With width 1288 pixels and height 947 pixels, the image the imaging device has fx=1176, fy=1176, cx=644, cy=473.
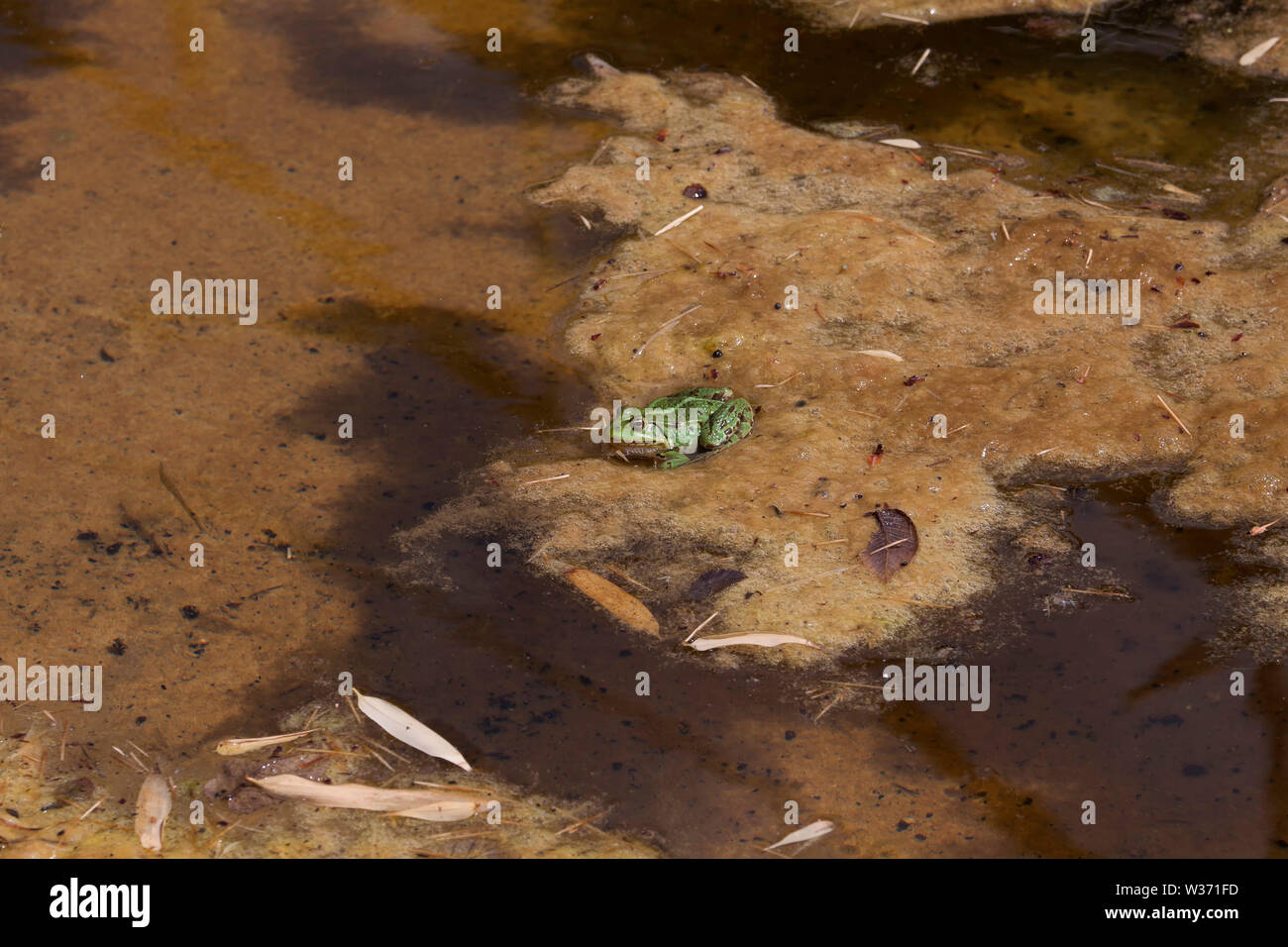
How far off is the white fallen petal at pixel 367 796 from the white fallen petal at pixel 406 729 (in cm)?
13

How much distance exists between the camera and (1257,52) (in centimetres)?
689

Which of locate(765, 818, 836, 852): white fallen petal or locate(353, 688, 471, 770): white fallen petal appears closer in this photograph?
locate(765, 818, 836, 852): white fallen petal

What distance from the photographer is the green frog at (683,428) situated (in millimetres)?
4746

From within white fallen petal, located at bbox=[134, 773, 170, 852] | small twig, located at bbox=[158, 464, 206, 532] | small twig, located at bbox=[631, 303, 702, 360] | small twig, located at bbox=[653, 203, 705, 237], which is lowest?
white fallen petal, located at bbox=[134, 773, 170, 852]

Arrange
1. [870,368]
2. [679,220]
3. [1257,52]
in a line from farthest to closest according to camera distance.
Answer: [1257,52], [679,220], [870,368]

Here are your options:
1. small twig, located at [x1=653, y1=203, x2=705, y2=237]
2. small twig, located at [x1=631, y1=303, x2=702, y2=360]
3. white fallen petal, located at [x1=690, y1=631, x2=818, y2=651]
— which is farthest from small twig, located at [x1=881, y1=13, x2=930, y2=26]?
white fallen petal, located at [x1=690, y1=631, x2=818, y2=651]

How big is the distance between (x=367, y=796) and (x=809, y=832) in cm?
135

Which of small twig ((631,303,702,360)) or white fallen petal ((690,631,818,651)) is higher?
small twig ((631,303,702,360))

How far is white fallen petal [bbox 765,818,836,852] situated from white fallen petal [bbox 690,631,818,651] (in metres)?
0.67

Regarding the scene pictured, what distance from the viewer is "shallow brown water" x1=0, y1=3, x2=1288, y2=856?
11.9 ft

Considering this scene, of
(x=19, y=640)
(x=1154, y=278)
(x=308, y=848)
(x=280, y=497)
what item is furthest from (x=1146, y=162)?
(x=19, y=640)

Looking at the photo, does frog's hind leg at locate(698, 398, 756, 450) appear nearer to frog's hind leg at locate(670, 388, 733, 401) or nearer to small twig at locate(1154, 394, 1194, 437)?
frog's hind leg at locate(670, 388, 733, 401)

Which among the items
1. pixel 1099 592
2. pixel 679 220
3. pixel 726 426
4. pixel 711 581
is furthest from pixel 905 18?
pixel 711 581

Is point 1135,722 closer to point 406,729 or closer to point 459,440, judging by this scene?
point 406,729
